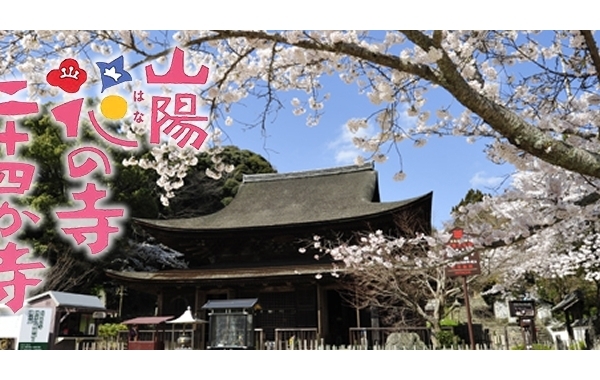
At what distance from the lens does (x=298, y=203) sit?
36.2ft

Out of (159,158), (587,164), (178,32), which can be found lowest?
(587,164)

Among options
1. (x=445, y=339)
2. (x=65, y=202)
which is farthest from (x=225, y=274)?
(x=65, y=202)

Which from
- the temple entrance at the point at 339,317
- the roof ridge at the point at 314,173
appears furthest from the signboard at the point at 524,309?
the roof ridge at the point at 314,173

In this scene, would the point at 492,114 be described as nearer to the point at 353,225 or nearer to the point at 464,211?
the point at 464,211

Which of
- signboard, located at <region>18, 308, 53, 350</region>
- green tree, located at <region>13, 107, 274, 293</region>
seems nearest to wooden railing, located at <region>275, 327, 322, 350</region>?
signboard, located at <region>18, 308, 53, 350</region>

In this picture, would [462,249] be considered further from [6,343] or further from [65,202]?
[65,202]

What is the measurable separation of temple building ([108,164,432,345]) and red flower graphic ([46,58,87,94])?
5637 millimetres

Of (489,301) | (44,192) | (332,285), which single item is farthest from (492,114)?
(489,301)

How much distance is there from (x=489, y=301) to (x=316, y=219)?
871 cm

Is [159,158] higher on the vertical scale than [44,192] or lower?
lower

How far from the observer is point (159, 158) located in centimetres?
342

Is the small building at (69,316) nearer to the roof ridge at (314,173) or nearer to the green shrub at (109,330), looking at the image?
the green shrub at (109,330)

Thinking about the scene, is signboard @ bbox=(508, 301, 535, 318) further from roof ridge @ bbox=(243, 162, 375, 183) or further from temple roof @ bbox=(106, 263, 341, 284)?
roof ridge @ bbox=(243, 162, 375, 183)

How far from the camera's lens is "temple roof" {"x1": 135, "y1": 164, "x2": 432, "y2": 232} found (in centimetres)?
949
